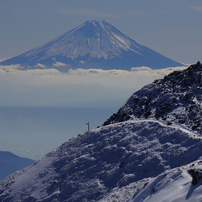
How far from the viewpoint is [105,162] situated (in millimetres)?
50781

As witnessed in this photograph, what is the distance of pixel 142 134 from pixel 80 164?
10419 millimetres

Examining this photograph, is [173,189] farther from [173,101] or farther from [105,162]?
[173,101]

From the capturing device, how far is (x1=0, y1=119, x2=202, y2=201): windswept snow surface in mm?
45250

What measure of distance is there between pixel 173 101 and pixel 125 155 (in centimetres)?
1699

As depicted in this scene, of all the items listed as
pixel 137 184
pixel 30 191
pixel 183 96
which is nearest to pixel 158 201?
pixel 137 184

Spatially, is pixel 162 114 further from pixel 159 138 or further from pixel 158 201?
pixel 158 201

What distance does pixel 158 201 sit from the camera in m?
26.9

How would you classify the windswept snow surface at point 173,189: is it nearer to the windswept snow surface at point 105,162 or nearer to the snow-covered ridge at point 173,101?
the windswept snow surface at point 105,162

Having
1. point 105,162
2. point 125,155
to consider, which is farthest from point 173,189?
point 105,162

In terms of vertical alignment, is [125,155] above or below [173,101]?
below

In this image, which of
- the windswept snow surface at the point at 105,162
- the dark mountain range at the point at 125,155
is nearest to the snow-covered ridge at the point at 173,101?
the dark mountain range at the point at 125,155

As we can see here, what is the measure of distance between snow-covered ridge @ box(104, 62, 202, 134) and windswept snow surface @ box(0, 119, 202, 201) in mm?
2672

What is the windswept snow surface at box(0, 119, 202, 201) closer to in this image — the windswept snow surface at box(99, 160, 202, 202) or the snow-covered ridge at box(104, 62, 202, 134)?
the snow-covered ridge at box(104, 62, 202, 134)

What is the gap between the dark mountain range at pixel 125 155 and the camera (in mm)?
44719
